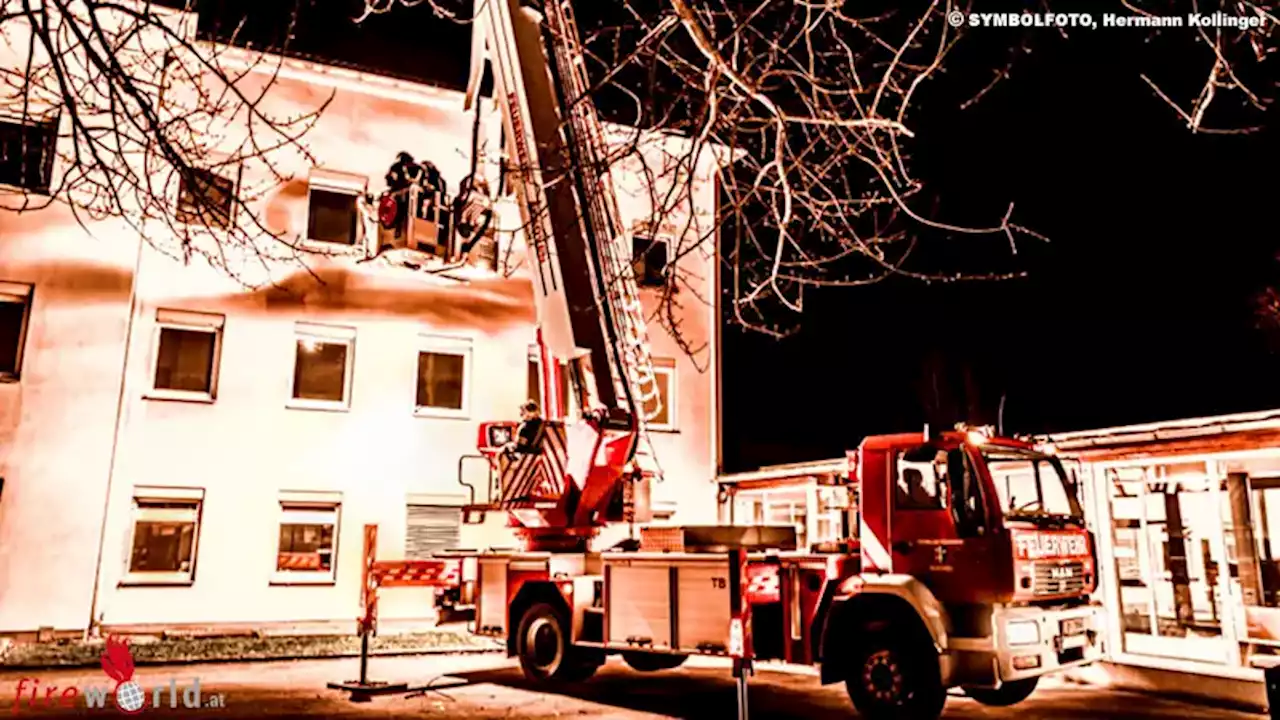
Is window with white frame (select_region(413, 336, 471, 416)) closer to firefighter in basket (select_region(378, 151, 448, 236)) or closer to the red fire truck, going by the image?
firefighter in basket (select_region(378, 151, 448, 236))

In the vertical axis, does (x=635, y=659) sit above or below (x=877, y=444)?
below

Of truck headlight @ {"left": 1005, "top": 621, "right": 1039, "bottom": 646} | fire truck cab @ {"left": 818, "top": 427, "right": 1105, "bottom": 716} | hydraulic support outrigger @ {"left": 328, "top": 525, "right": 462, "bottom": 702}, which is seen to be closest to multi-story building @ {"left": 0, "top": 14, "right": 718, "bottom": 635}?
fire truck cab @ {"left": 818, "top": 427, "right": 1105, "bottom": 716}

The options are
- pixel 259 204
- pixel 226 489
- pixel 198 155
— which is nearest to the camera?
pixel 198 155

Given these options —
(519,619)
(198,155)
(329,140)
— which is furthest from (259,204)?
(198,155)

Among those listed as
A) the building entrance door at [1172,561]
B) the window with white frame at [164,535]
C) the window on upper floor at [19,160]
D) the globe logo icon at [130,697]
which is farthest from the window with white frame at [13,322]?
the building entrance door at [1172,561]

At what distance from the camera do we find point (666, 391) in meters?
18.8

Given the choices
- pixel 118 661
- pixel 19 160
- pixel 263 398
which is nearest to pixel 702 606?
pixel 118 661

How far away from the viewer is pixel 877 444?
859 centimetres

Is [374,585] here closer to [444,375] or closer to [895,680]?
[895,680]

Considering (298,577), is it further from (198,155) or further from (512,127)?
(198,155)

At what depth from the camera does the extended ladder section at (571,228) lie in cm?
1043

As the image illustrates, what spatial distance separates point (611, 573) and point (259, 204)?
10085mm

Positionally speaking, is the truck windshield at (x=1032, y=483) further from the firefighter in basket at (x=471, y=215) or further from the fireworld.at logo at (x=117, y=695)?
the firefighter in basket at (x=471, y=215)

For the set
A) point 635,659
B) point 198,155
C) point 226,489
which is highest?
point 198,155
